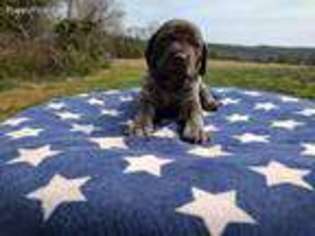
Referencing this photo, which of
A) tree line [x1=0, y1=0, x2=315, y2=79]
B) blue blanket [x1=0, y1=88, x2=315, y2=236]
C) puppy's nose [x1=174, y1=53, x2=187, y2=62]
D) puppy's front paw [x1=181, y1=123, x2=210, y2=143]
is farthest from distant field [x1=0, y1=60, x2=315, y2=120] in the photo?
blue blanket [x1=0, y1=88, x2=315, y2=236]

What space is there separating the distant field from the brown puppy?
280 centimetres

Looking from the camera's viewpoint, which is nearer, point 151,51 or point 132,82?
point 151,51

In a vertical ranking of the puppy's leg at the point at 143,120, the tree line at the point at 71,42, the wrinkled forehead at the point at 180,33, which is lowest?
the tree line at the point at 71,42

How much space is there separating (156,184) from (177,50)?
4.15 feet

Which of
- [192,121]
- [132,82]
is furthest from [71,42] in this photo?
[192,121]

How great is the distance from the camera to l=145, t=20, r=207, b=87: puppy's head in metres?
4.41

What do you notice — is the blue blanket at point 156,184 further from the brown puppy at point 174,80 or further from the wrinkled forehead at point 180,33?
the wrinkled forehead at point 180,33

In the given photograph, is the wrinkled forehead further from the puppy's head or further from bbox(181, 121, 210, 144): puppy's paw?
bbox(181, 121, 210, 144): puppy's paw

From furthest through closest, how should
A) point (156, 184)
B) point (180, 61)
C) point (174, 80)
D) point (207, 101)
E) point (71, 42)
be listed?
point (71, 42) < point (207, 101) < point (174, 80) < point (180, 61) < point (156, 184)

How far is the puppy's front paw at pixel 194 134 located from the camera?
4.09 m

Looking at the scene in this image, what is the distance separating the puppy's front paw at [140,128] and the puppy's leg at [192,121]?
0.64 feet

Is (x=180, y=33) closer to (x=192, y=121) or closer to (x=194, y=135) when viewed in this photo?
(x=192, y=121)

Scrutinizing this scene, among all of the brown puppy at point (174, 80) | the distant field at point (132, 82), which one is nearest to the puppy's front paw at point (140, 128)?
the brown puppy at point (174, 80)

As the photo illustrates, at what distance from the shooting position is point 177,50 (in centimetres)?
436
